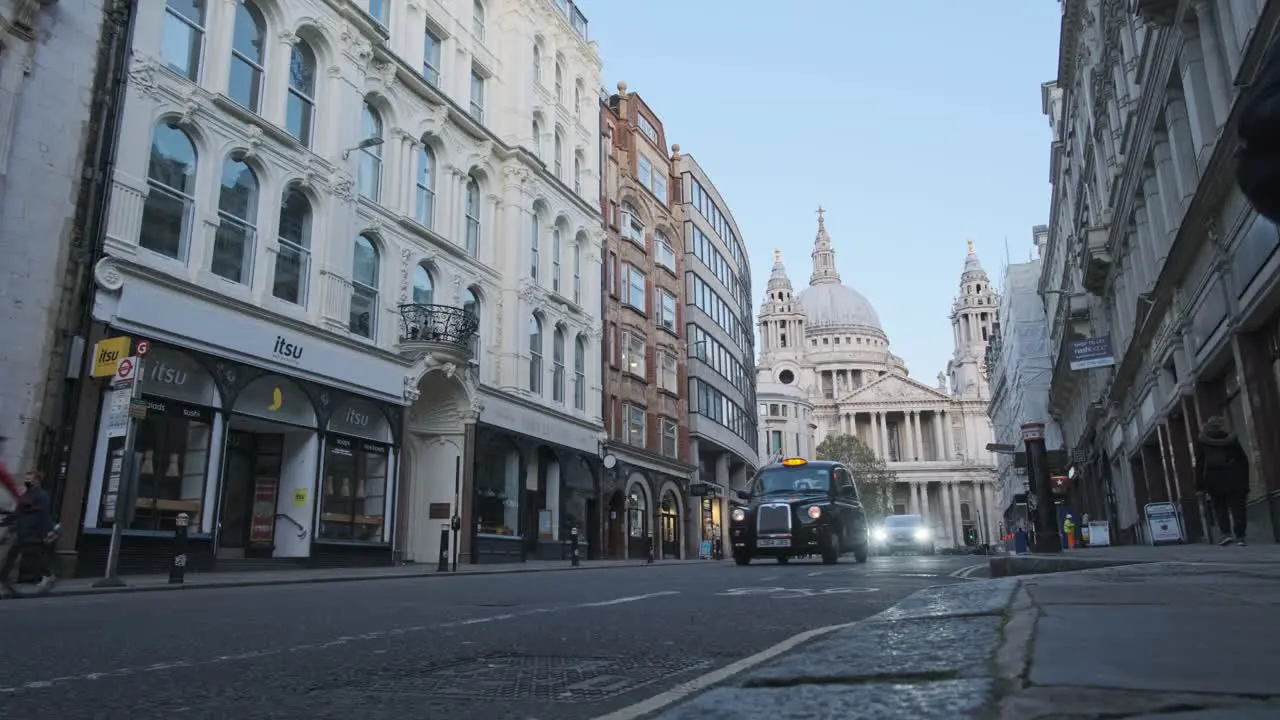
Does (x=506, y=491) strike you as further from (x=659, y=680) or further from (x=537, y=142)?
(x=659, y=680)

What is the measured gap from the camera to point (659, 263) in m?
45.1

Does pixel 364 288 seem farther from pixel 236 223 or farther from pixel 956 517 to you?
pixel 956 517

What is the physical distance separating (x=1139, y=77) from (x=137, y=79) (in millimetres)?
20531

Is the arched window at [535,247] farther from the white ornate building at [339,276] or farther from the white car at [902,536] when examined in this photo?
the white car at [902,536]

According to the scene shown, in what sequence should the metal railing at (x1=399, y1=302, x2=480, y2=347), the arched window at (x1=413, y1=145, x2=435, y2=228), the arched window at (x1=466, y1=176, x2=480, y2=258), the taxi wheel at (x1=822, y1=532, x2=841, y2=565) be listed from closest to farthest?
1. the taxi wheel at (x1=822, y1=532, x2=841, y2=565)
2. the metal railing at (x1=399, y1=302, x2=480, y2=347)
3. the arched window at (x1=413, y1=145, x2=435, y2=228)
4. the arched window at (x1=466, y1=176, x2=480, y2=258)

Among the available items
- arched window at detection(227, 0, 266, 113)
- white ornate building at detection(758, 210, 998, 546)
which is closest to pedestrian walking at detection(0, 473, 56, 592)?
arched window at detection(227, 0, 266, 113)

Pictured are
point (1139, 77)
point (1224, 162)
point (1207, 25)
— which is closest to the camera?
point (1224, 162)

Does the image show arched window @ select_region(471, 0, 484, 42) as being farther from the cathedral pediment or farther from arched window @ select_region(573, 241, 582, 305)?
the cathedral pediment

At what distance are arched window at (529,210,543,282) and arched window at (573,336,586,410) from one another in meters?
3.53

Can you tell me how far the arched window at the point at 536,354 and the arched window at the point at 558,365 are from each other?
808 millimetres

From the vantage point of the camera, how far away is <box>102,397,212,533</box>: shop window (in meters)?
17.4

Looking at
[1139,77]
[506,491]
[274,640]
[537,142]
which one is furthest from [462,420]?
[274,640]

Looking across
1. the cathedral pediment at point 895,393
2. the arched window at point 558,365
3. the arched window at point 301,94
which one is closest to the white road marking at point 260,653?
the arched window at point 301,94

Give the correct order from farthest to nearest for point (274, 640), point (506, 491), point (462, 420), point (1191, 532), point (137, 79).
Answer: point (506, 491)
point (462, 420)
point (1191, 532)
point (137, 79)
point (274, 640)
